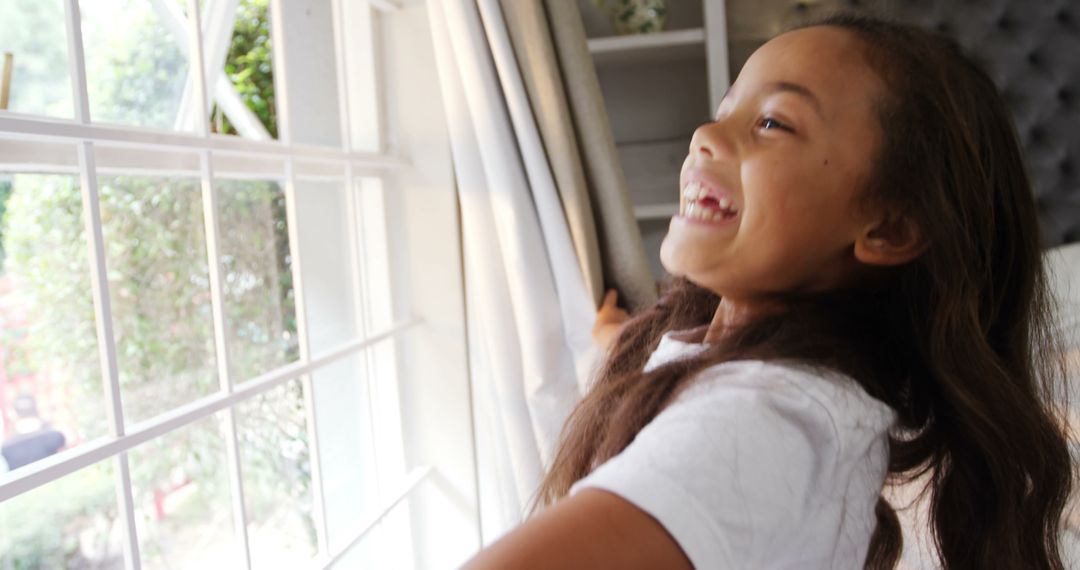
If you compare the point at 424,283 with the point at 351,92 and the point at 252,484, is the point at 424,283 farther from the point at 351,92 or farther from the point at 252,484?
the point at 252,484

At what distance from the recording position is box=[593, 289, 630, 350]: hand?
1414 mm

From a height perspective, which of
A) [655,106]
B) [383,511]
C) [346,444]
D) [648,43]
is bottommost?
[383,511]

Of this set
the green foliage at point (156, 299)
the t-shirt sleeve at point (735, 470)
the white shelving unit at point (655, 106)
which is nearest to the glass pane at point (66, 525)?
the green foliage at point (156, 299)

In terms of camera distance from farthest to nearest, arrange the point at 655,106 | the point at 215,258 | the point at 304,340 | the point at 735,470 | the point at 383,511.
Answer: the point at 655,106 < the point at 383,511 < the point at 304,340 < the point at 215,258 < the point at 735,470

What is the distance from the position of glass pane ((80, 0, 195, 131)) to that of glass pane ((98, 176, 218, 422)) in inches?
3.7

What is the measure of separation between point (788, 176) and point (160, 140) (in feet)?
2.21

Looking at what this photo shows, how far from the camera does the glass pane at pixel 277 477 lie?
1.31 m

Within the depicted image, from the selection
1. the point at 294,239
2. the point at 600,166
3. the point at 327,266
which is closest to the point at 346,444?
the point at 327,266

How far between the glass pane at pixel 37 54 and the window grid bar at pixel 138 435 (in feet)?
1.12

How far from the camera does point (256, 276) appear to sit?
1320mm

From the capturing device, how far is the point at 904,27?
79cm

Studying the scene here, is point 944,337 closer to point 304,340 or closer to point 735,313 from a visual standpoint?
point 735,313

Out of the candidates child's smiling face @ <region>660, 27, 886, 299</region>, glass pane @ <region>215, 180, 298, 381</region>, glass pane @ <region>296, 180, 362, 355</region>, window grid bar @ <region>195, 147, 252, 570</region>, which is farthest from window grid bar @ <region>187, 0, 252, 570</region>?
child's smiling face @ <region>660, 27, 886, 299</region>

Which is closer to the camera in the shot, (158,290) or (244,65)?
(158,290)
